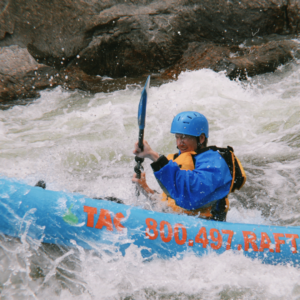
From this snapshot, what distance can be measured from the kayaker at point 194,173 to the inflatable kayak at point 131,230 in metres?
0.16

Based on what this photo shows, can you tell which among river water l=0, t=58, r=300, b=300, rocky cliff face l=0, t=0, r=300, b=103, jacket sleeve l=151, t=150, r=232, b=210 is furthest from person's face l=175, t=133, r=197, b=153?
rocky cliff face l=0, t=0, r=300, b=103

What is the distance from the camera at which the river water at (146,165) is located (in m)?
2.81

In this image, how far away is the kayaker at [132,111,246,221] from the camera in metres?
2.64

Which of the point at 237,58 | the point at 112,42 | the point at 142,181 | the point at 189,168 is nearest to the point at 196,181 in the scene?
the point at 189,168

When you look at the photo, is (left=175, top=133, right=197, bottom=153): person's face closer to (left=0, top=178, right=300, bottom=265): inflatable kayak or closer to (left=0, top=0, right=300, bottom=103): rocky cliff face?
(left=0, top=178, right=300, bottom=265): inflatable kayak

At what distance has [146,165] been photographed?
5.25 meters

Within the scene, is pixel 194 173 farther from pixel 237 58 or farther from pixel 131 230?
pixel 237 58

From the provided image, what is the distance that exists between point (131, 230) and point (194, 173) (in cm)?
71

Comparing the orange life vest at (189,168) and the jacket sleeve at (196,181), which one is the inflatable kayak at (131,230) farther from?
the jacket sleeve at (196,181)

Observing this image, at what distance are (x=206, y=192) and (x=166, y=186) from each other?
1.06ft

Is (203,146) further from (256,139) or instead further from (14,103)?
(14,103)

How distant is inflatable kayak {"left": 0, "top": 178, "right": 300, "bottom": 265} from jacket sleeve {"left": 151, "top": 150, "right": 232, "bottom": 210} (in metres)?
0.24

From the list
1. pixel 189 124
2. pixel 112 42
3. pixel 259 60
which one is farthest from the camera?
pixel 112 42

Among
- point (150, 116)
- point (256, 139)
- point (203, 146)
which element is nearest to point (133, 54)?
point (150, 116)
